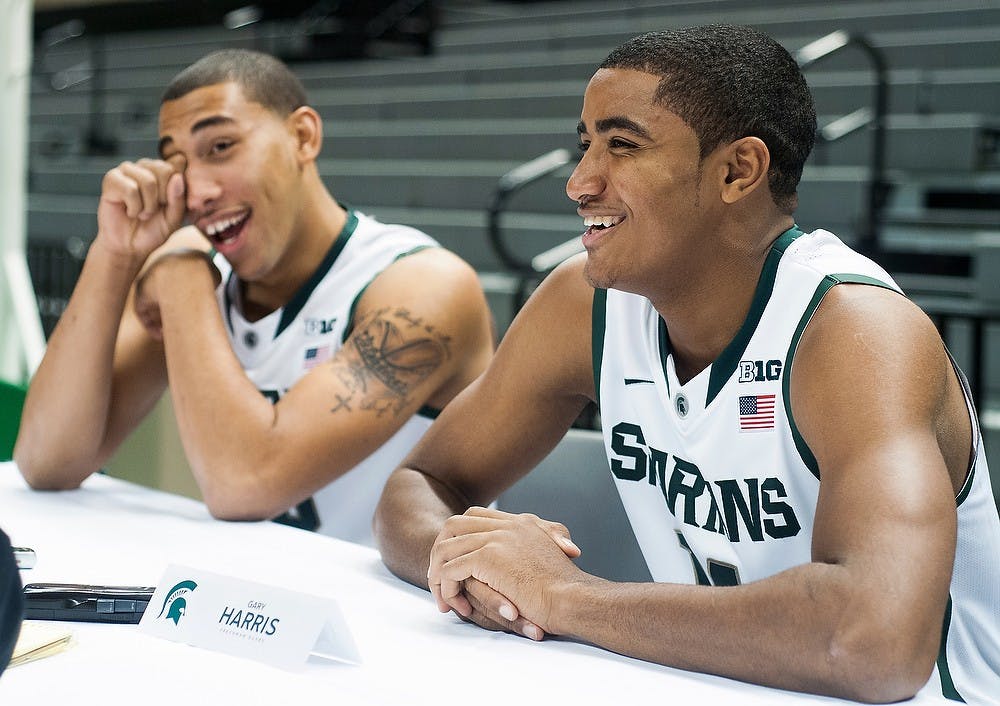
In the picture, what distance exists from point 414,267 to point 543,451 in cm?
49

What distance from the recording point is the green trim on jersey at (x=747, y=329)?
4.99 ft

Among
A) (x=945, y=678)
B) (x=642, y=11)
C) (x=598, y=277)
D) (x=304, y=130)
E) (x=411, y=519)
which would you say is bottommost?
(x=945, y=678)

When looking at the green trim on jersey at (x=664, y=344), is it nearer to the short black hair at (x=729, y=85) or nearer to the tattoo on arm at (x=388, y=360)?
the short black hair at (x=729, y=85)

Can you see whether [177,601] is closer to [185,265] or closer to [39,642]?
[39,642]

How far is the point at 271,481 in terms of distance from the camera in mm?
1926

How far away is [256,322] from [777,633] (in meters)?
1.42

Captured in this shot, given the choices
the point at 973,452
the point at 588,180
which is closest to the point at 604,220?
the point at 588,180

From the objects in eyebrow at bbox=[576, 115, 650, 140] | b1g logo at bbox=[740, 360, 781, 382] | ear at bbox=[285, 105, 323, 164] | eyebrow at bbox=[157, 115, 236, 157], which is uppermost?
eyebrow at bbox=[576, 115, 650, 140]

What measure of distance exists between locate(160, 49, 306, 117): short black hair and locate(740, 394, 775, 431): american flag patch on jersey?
1.21 meters

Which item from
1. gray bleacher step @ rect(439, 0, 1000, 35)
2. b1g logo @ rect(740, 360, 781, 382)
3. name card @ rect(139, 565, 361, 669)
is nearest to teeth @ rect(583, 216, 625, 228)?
b1g logo @ rect(740, 360, 781, 382)

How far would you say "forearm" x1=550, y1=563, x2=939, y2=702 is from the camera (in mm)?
1138

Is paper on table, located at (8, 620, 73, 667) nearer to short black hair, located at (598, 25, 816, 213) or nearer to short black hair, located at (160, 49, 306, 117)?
short black hair, located at (598, 25, 816, 213)

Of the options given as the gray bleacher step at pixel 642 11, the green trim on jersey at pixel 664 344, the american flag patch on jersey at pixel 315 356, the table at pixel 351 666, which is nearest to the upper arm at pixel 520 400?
the green trim on jersey at pixel 664 344

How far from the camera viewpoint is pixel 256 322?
2.35 metres
